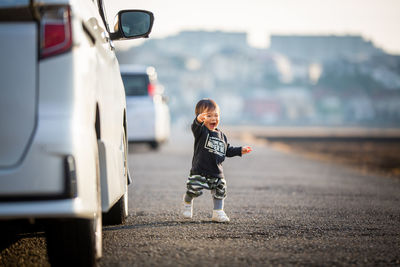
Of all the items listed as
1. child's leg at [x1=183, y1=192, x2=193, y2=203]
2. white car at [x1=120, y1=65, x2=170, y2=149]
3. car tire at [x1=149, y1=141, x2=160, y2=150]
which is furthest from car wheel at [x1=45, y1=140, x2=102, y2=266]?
car tire at [x1=149, y1=141, x2=160, y2=150]

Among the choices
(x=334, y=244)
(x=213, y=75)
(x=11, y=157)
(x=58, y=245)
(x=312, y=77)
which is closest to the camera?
(x=11, y=157)

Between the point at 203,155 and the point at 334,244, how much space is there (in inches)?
55.2

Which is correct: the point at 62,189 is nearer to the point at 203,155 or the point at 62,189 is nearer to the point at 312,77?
the point at 203,155

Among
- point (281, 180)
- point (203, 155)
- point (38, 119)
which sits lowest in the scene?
point (281, 180)

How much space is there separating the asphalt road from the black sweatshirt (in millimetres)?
431

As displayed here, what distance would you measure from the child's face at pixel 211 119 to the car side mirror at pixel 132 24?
2.80 ft

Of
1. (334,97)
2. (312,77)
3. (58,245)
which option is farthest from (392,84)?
(58,245)

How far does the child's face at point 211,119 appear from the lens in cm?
505

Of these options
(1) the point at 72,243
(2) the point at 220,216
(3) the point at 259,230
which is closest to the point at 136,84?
(2) the point at 220,216

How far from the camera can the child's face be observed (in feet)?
16.6

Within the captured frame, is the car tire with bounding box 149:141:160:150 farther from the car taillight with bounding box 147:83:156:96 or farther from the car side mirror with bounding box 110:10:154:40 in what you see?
the car side mirror with bounding box 110:10:154:40

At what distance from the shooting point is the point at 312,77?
7392 inches

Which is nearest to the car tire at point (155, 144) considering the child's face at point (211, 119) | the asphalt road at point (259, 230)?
the asphalt road at point (259, 230)

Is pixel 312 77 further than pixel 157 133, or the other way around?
pixel 312 77
